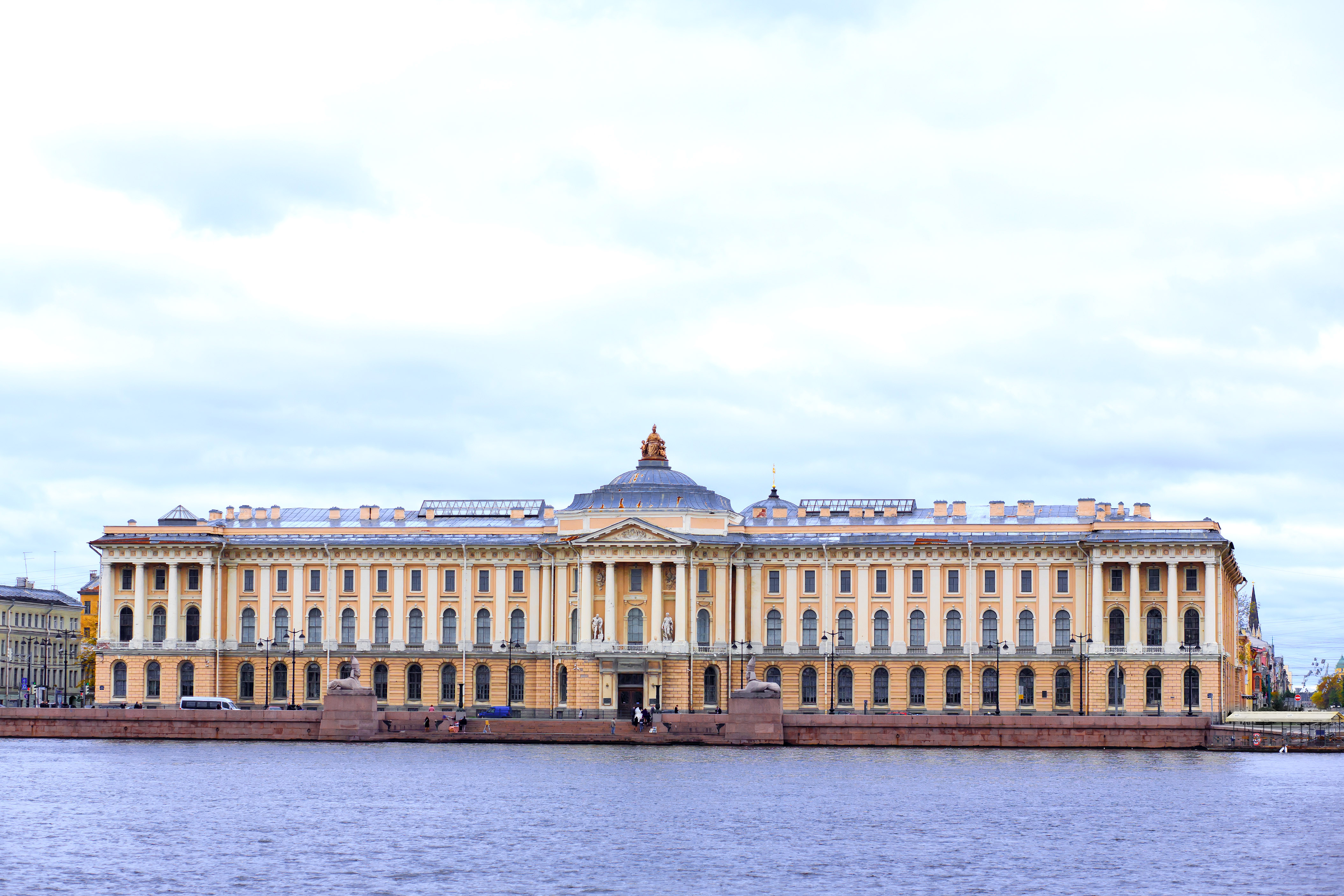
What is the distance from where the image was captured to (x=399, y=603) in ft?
Answer: 342

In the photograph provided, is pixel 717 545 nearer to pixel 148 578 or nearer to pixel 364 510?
pixel 364 510

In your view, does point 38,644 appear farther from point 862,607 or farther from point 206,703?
point 862,607

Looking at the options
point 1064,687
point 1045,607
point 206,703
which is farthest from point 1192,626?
point 206,703

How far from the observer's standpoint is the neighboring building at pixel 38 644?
135 m

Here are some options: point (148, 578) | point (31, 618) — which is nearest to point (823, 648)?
point (148, 578)

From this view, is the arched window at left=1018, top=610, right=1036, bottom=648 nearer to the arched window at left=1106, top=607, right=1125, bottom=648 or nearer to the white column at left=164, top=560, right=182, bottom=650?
the arched window at left=1106, top=607, right=1125, bottom=648

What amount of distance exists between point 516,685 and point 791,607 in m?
14.4

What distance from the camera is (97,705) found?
10494 cm

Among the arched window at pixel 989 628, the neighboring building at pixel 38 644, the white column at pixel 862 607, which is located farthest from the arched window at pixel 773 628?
the neighboring building at pixel 38 644

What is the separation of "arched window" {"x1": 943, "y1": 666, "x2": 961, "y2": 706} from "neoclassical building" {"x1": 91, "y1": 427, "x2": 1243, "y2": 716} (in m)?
0.41

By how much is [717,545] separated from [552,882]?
57521mm

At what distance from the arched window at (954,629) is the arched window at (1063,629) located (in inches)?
180

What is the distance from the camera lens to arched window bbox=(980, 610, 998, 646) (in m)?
98.7

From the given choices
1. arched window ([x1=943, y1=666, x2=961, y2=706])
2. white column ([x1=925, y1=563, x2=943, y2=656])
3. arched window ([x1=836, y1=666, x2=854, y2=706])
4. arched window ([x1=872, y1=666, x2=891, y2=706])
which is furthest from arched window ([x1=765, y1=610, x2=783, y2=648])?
arched window ([x1=943, y1=666, x2=961, y2=706])
